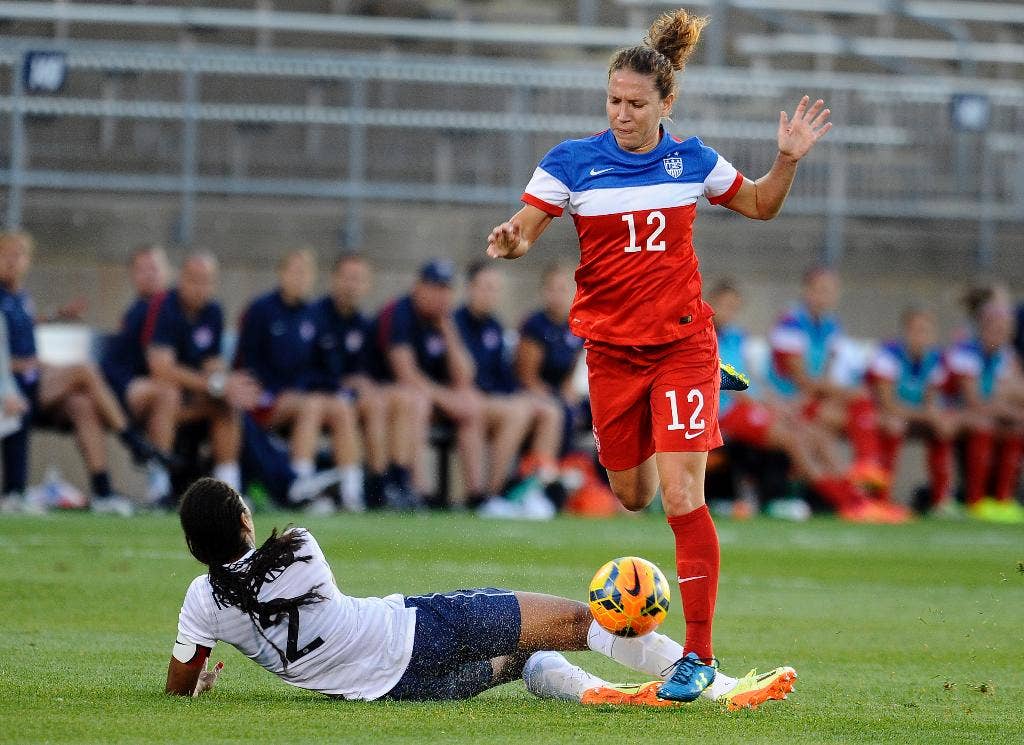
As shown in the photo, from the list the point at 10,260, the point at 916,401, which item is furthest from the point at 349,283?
the point at 916,401

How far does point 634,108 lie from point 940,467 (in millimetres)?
10863

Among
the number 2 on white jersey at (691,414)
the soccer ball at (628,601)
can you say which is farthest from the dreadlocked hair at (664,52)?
the soccer ball at (628,601)

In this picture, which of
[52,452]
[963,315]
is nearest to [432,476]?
[52,452]

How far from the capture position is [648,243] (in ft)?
20.6

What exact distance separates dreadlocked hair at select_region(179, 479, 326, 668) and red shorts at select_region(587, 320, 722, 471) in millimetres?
1563

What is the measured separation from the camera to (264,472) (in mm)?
13594

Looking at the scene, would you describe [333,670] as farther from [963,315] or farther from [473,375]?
[963,315]

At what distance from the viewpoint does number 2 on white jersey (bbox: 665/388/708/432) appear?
6.09 m

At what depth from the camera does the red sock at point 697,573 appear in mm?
5809

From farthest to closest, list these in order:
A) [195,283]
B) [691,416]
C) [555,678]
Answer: [195,283], [691,416], [555,678]

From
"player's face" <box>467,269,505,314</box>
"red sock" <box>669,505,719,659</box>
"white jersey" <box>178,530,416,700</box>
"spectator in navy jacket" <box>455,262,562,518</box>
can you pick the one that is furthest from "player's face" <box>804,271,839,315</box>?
"white jersey" <box>178,530,416,700</box>

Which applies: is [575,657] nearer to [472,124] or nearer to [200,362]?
[200,362]

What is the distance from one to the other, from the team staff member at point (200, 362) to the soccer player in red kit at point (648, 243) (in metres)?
7.39

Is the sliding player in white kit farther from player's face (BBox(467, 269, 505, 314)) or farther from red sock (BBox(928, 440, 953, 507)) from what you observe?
red sock (BBox(928, 440, 953, 507))
